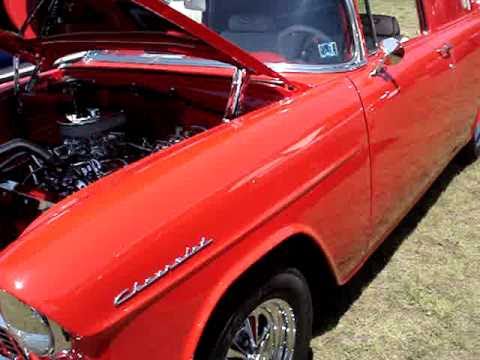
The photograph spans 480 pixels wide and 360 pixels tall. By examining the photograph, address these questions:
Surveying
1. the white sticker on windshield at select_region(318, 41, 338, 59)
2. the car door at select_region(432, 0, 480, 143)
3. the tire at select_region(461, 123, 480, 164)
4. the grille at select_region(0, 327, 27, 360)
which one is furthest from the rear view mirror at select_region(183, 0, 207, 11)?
the tire at select_region(461, 123, 480, 164)

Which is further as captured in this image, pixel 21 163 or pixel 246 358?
pixel 21 163

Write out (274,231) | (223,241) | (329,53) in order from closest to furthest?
(223,241) < (274,231) < (329,53)

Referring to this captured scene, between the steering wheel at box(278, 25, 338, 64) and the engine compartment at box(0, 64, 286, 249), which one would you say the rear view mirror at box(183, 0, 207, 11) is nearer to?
the engine compartment at box(0, 64, 286, 249)

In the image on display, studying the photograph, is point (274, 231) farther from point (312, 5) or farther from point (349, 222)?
point (312, 5)

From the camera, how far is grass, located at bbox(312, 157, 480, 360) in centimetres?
264

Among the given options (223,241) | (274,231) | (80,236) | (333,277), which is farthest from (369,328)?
(80,236)

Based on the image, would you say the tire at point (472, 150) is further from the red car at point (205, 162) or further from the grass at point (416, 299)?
the red car at point (205, 162)

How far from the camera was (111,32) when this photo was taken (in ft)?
7.86

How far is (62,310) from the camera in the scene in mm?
1396

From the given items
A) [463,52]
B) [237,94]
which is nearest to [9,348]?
[237,94]

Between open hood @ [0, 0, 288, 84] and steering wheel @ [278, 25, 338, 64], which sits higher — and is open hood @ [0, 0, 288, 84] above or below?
above

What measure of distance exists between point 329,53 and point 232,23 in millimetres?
493

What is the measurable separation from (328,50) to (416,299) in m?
1.22

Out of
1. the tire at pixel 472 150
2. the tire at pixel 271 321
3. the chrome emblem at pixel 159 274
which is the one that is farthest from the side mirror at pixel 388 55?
the tire at pixel 472 150
